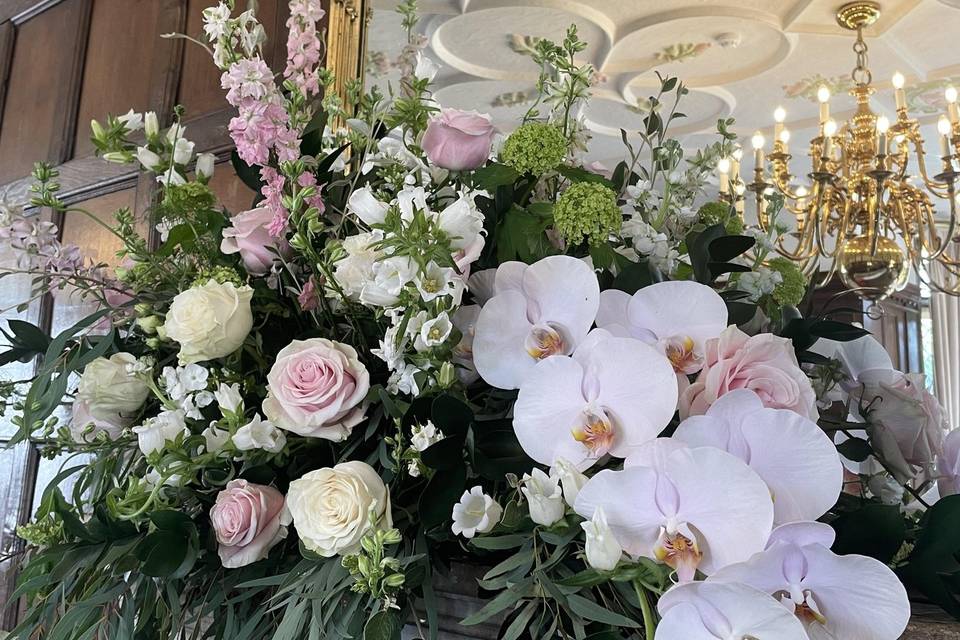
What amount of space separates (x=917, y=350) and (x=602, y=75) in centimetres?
364

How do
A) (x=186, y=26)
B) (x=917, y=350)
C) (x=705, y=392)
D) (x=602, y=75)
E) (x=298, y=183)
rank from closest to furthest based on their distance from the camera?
(x=705, y=392)
(x=298, y=183)
(x=186, y=26)
(x=602, y=75)
(x=917, y=350)

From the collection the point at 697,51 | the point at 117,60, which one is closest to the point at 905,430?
the point at 117,60

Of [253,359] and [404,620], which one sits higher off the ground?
[253,359]

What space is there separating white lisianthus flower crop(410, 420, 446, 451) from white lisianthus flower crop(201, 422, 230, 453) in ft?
0.49

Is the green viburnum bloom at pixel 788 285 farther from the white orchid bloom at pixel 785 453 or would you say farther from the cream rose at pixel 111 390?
the cream rose at pixel 111 390

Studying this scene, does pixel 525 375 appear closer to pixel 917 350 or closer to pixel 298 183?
pixel 298 183

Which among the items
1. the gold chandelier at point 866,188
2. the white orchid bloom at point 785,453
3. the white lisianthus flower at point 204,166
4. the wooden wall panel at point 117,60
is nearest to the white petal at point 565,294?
the white orchid bloom at point 785,453

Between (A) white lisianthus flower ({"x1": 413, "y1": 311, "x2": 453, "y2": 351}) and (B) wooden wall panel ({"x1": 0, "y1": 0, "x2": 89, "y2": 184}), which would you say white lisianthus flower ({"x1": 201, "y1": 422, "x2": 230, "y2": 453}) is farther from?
(B) wooden wall panel ({"x1": 0, "y1": 0, "x2": 89, "y2": 184})

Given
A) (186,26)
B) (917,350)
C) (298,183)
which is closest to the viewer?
(298,183)

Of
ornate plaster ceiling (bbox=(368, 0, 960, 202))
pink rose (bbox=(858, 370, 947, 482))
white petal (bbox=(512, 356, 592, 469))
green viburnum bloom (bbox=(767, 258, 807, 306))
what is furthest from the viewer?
ornate plaster ceiling (bbox=(368, 0, 960, 202))

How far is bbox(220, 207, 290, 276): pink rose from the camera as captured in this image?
1.90 ft

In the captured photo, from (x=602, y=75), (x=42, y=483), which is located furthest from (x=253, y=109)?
(x=602, y=75)

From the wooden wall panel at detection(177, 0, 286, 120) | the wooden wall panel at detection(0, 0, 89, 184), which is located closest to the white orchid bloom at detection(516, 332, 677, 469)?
the wooden wall panel at detection(177, 0, 286, 120)

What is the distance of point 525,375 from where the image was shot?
48 cm
